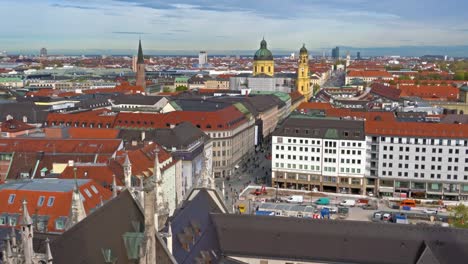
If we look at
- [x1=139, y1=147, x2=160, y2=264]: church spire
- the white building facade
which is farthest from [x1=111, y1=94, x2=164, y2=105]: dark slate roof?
[x1=139, y1=147, x2=160, y2=264]: church spire

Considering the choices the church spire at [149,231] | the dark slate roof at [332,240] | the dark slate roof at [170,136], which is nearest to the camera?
the church spire at [149,231]

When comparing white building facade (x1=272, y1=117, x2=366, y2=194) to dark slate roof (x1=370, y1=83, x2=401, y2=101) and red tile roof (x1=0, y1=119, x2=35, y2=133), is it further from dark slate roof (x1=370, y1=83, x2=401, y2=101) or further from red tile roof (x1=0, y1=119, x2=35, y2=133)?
dark slate roof (x1=370, y1=83, x2=401, y2=101)

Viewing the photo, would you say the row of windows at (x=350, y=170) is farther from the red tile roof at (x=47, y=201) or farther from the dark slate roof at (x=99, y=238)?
the dark slate roof at (x=99, y=238)

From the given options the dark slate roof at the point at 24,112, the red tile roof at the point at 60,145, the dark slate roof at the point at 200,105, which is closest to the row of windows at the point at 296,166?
the dark slate roof at the point at 200,105

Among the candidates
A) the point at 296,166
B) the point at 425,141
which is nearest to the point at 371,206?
the point at 425,141

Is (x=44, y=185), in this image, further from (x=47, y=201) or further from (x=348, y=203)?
(x=348, y=203)

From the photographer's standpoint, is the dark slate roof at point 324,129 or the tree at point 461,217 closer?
the tree at point 461,217
